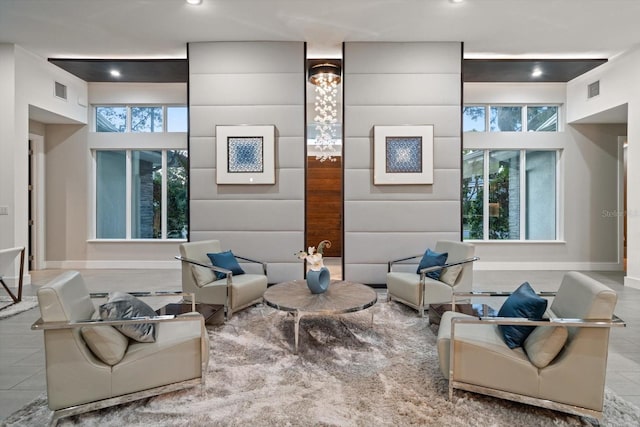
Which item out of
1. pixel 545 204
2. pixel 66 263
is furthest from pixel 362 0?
pixel 66 263

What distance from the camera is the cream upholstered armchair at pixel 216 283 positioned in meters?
3.89

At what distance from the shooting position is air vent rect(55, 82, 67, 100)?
20.4 feet

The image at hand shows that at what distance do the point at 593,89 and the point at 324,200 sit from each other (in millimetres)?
5546

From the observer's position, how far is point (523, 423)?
2072mm

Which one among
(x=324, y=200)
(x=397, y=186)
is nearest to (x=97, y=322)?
(x=397, y=186)

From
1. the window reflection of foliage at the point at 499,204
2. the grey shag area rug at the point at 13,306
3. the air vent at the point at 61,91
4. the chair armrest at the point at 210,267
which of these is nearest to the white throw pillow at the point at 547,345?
the chair armrest at the point at 210,267

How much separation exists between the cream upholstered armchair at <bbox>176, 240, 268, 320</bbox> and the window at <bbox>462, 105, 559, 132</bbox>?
526 centimetres

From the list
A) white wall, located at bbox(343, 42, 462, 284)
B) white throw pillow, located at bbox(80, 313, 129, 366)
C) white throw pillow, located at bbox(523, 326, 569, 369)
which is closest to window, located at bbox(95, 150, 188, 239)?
white wall, located at bbox(343, 42, 462, 284)

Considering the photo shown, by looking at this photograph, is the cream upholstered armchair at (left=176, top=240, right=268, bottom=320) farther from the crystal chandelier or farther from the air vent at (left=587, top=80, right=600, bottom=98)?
the air vent at (left=587, top=80, right=600, bottom=98)

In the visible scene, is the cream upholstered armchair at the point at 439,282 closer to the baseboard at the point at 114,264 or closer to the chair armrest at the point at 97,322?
the chair armrest at the point at 97,322

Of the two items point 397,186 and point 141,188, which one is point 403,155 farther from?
point 141,188

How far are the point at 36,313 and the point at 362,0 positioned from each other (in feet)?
16.6

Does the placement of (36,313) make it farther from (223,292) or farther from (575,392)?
(575,392)

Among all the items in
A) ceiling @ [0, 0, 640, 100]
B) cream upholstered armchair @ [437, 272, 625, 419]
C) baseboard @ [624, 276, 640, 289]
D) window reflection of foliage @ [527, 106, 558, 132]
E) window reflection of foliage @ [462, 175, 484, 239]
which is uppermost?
ceiling @ [0, 0, 640, 100]
